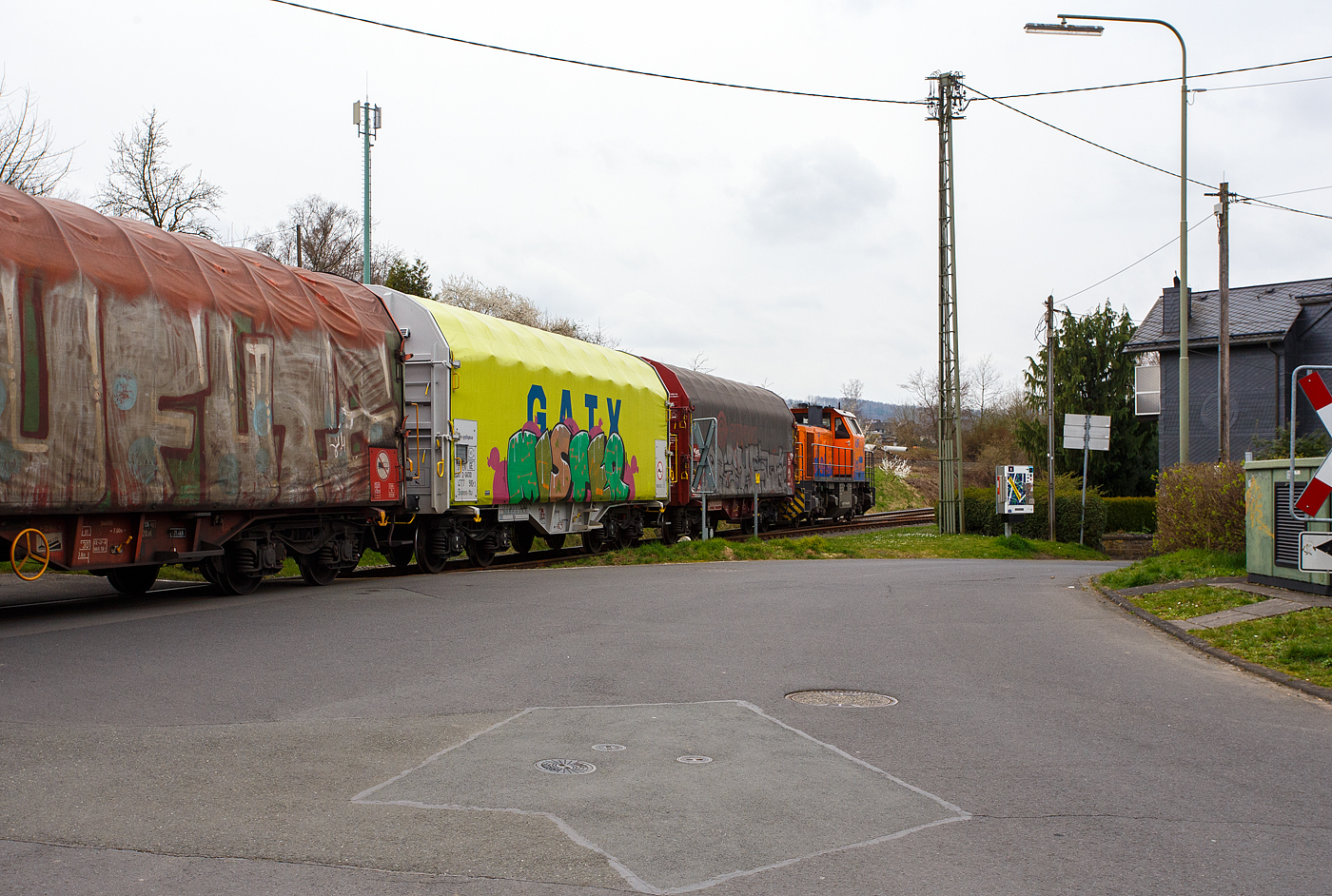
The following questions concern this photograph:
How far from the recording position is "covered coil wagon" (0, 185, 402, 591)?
9.99 meters

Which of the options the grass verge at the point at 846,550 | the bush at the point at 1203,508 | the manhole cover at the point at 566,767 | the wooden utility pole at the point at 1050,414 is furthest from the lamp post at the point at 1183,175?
the manhole cover at the point at 566,767

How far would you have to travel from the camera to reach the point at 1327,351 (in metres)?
33.2

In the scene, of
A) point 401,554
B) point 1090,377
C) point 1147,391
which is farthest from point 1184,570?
point 1090,377

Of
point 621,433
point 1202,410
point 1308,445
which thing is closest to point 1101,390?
point 1202,410

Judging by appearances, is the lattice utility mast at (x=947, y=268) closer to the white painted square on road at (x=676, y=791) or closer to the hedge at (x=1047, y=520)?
the hedge at (x=1047, y=520)

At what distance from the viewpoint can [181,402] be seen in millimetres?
11445

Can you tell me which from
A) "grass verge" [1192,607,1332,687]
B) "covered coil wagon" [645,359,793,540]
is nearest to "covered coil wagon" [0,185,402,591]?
"covered coil wagon" [645,359,793,540]

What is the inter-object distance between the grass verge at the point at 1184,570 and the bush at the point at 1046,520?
15421 mm

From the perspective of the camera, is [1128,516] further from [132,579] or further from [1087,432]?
[132,579]

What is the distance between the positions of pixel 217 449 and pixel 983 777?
9.36m

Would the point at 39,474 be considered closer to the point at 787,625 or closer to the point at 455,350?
the point at 455,350

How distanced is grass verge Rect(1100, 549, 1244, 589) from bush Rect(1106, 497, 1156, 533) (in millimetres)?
23022

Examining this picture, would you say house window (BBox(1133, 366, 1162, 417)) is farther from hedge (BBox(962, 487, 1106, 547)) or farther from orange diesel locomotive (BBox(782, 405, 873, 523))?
orange diesel locomotive (BBox(782, 405, 873, 523))

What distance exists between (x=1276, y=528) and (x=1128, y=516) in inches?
1064
